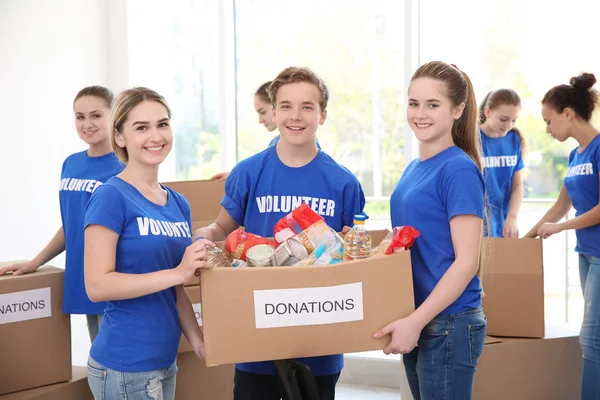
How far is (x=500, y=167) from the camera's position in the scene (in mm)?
3217

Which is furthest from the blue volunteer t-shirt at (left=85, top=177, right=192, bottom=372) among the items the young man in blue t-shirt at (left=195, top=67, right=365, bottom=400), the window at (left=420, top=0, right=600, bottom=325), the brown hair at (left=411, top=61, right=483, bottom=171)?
the window at (left=420, top=0, right=600, bottom=325)

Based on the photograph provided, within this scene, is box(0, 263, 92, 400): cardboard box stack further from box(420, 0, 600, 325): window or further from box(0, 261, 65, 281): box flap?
box(420, 0, 600, 325): window

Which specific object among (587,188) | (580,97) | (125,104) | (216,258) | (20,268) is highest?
(580,97)

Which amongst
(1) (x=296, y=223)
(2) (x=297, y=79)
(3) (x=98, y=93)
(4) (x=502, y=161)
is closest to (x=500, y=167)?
(4) (x=502, y=161)

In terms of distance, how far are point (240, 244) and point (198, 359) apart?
1115 mm

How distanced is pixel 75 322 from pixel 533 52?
2963 millimetres

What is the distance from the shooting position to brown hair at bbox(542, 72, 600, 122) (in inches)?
105

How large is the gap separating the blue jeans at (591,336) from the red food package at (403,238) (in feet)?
4.34

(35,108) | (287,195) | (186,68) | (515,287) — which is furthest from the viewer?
(186,68)

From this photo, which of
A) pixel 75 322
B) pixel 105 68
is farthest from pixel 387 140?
pixel 75 322

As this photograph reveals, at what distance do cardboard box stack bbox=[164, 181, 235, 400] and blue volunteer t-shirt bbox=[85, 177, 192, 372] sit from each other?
0.77 meters

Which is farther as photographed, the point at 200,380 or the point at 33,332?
the point at 200,380

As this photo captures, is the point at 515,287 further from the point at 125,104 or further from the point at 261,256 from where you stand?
the point at 125,104

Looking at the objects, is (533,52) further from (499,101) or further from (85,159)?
(85,159)
